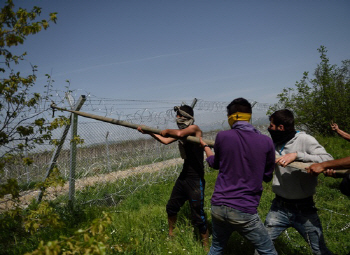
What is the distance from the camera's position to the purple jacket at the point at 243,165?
2006 mm

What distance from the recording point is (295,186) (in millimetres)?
2447

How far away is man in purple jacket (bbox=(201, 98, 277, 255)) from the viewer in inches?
79.0

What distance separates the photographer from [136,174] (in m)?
5.66

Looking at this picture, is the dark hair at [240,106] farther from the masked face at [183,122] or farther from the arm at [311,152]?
the masked face at [183,122]

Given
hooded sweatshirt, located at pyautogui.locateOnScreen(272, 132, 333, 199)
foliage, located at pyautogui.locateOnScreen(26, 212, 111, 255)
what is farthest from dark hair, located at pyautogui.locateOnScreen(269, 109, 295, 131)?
foliage, located at pyautogui.locateOnScreen(26, 212, 111, 255)

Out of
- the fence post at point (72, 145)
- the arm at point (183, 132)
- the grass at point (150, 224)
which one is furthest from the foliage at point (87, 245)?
the fence post at point (72, 145)

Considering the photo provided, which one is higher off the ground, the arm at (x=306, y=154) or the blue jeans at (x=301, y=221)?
the arm at (x=306, y=154)

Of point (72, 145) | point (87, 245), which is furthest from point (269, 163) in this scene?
point (72, 145)

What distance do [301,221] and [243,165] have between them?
0.94m

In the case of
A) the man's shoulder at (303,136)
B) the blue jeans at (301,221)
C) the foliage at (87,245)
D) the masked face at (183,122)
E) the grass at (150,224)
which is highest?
the masked face at (183,122)

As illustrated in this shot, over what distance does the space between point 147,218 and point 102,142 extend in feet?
11.0

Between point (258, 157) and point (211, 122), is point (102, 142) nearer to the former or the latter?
point (211, 122)

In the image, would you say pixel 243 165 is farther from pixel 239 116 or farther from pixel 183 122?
pixel 183 122

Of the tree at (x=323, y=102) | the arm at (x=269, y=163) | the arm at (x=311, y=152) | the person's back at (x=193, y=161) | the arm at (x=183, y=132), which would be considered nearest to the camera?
the arm at (x=269, y=163)
